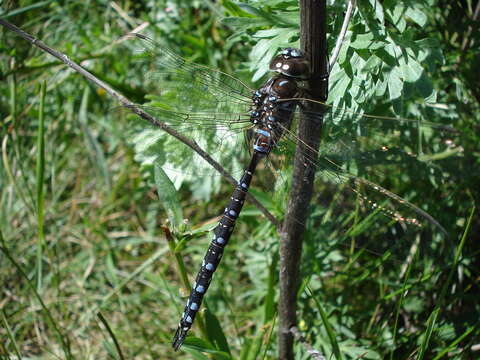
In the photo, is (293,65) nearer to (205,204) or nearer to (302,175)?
(302,175)

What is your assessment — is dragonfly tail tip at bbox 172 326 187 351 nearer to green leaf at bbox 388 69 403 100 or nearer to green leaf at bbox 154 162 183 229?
green leaf at bbox 154 162 183 229

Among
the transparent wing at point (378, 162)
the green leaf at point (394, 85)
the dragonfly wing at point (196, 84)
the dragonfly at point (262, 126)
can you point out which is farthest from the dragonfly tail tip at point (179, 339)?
the green leaf at point (394, 85)

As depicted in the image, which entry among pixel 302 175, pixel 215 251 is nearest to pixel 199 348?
pixel 215 251

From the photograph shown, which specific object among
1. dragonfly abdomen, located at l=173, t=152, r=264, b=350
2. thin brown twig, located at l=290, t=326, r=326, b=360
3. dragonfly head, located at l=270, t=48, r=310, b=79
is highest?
dragonfly head, located at l=270, t=48, r=310, b=79

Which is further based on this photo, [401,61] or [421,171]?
[421,171]

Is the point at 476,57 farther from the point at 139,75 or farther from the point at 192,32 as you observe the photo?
the point at 139,75

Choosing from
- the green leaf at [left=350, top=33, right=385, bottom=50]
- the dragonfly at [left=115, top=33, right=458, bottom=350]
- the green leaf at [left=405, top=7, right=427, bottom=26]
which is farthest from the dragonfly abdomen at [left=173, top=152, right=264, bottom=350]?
the green leaf at [left=405, top=7, right=427, bottom=26]

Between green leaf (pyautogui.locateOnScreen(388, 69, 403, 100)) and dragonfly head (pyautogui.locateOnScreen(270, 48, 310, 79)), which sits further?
green leaf (pyautogui.locateOnScreen(388, 69, 403, 100))

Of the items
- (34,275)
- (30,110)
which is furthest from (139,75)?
(34,275)

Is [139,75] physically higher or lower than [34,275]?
higher
